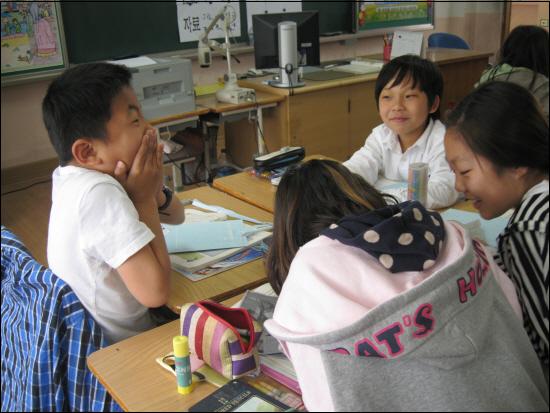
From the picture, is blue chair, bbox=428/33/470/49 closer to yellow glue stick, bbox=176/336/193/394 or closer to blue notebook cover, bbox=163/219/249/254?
blue notebook cover, bbox=163/219/249/254

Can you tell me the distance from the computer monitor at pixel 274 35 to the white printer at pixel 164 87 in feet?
2.11

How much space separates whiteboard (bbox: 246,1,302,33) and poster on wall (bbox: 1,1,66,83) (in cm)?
160

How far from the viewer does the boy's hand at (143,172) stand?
1559mm

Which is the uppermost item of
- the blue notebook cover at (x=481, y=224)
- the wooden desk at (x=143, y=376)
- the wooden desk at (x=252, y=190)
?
the blue notebook cover at (x=481, y=224)

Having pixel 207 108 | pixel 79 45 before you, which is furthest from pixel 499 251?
pixel 79 45

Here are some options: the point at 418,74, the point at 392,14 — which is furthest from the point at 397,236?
the point at 392,14

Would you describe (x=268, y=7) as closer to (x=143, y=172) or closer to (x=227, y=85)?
(x=227, y=85)

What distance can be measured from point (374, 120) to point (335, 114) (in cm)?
44

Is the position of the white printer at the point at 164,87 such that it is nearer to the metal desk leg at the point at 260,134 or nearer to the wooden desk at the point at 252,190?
the metal desk leg at the point at 260,134

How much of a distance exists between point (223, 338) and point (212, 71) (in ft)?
14.0

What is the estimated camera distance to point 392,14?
612 centimetres

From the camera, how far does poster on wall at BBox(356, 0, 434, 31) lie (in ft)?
19.1

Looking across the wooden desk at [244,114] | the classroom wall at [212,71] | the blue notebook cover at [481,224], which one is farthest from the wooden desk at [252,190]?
the classroom wall at [212,71]

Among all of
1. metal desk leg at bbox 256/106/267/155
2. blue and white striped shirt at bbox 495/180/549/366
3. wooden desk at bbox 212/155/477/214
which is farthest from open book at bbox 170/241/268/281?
metal desk leg at bbox 256/106/267/155
